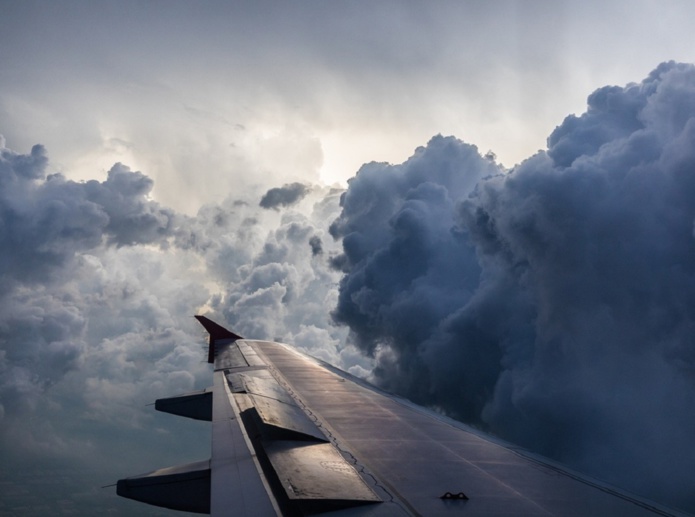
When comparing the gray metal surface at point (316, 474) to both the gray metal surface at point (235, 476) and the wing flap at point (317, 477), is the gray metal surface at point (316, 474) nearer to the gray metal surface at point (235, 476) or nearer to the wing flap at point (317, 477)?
the wing flap at point (317, 477)

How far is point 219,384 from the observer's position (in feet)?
50.6

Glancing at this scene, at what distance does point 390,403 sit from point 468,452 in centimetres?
622

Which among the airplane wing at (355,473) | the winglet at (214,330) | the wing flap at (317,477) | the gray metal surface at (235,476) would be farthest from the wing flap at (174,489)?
the winglet at (214,330)

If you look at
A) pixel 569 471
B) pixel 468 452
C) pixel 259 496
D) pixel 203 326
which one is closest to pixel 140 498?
pixel 259 496

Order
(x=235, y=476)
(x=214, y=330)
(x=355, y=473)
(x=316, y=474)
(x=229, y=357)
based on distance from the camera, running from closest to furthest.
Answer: (x=235, y=476) → (x=316, y=474) → (x=355, y=473) → (x=229, y=357) → (x=214, y=330)

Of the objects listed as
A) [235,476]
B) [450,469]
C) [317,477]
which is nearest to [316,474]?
[317,477]

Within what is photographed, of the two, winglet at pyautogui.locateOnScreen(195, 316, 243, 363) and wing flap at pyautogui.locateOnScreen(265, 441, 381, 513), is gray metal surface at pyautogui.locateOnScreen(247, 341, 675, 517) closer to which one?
wing flap at pyautogui.locateOnScreen(265, 441, 381, 513)

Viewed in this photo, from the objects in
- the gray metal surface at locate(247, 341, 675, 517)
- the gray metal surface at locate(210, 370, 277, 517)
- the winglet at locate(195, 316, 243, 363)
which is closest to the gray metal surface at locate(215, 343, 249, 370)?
the winglet at locate(195, 316, 243, 363)

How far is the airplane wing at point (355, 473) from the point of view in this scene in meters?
6.23

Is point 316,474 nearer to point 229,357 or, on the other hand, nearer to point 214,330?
point 229,357

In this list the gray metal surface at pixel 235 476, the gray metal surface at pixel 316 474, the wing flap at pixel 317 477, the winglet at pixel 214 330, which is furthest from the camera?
the winglet at pixel 214 330

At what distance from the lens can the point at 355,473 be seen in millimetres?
7539

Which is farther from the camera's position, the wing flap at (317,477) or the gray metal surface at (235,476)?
the wing flap at (317,477)

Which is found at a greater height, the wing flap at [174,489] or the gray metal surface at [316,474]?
the gray metal surface at [316,474]
